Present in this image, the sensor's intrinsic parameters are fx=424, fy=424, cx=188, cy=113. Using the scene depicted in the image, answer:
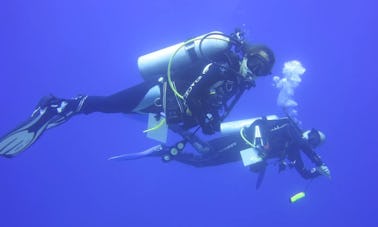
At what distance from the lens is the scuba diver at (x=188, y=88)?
4.96m

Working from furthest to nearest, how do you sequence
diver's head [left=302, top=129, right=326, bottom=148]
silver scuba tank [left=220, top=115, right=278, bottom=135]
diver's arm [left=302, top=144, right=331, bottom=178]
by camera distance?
silver scuba tank [left=220, top=115, right=278, bottom=135] < diver's head [left=302, top=129, right=326, bottom=148] < diver's arm [left=302, top=144, right=331, bottom=178]

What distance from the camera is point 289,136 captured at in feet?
20.7

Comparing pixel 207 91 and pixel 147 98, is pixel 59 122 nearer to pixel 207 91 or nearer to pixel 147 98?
pixel 147 98

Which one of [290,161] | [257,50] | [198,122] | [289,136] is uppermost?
[257,50]

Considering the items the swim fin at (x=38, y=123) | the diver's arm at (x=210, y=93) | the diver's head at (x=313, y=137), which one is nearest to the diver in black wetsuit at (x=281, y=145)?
the diver's head at (x=313, y=137)

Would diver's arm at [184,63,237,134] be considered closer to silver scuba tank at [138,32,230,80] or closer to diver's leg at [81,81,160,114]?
silver scuba tank at [138,32,230,80]

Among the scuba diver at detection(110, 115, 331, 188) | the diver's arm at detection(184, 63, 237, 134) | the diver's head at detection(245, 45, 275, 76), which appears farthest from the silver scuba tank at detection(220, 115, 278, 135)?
the diver's arm at detection(184, 63, 237, 134)

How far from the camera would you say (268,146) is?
19.9ft

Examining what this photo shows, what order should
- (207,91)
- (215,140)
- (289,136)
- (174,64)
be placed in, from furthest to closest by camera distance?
(215,140) → (289,136) → (174,64) → (207,91)

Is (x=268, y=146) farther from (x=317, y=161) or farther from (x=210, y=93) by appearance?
(x=210, y=93)

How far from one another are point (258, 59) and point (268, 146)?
4.79 feet

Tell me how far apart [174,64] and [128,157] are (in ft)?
8.08

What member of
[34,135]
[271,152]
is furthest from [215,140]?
[34,135]

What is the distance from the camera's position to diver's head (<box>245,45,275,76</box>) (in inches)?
204
